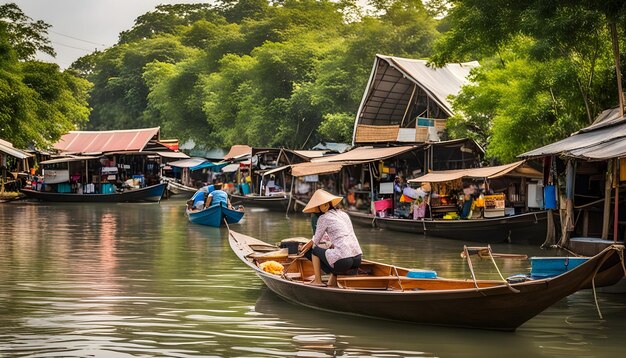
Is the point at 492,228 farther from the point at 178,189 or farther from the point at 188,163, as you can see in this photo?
the point at 178,189

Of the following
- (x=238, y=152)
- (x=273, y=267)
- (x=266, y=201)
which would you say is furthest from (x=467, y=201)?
(x=238, y=152)

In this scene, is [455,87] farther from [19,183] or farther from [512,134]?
[19,183]

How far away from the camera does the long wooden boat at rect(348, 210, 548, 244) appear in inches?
651

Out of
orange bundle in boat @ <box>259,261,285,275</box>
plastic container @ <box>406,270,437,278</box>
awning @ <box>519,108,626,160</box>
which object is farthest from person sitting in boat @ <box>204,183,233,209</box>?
plastic container @ <box>406,270,437,278</box>

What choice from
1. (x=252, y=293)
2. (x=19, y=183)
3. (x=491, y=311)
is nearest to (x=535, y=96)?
(x=252, y=293)

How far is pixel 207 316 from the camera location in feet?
30.6

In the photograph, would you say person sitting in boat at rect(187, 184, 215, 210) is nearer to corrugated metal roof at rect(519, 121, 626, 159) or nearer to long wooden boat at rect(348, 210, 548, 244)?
long wooden boat at rect(348, 210, 548, 244)

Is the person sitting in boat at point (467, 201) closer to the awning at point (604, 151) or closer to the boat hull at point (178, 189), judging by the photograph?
the awning at point (604, 151)

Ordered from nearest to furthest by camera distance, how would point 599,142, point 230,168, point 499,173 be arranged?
point 599,142 < point 499,173 < point 230,168

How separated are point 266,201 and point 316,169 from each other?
6223 mm

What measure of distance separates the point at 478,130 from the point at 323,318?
48.1ft

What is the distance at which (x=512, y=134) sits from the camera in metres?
18.1

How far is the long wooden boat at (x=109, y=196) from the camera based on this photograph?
115 ft

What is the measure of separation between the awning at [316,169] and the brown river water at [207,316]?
25.8ft
